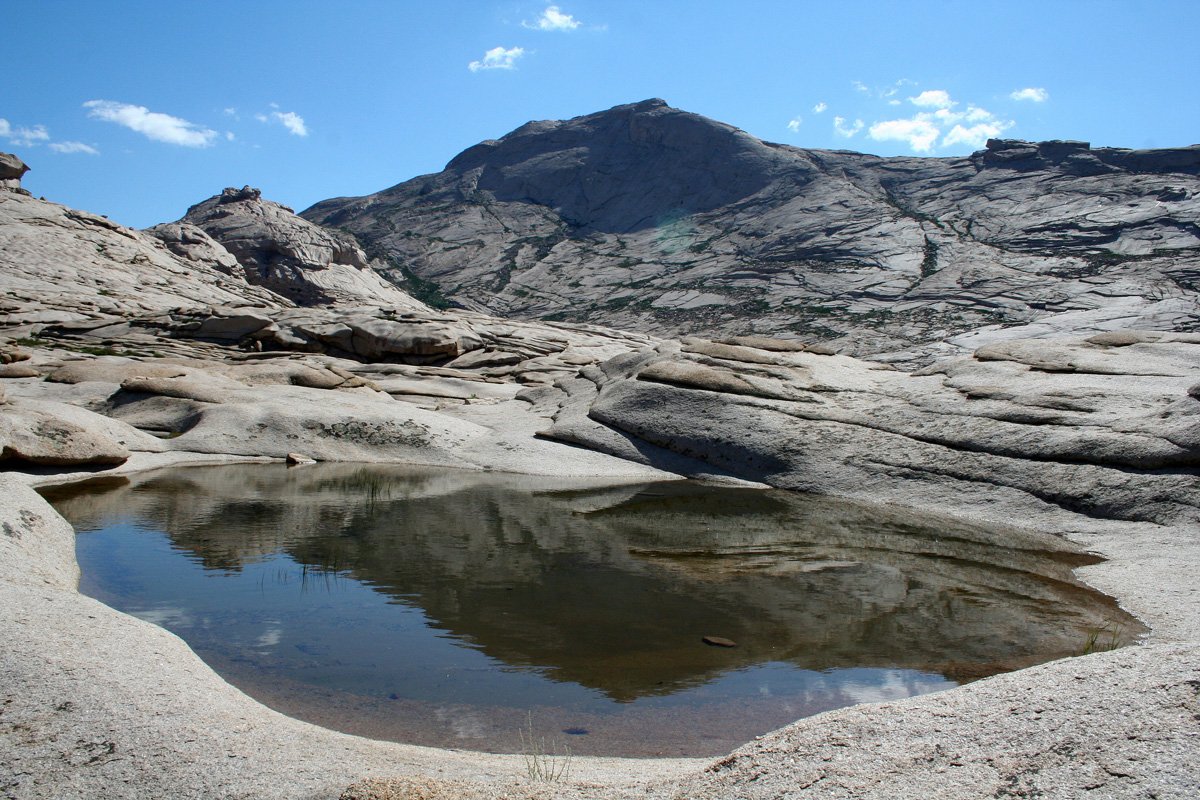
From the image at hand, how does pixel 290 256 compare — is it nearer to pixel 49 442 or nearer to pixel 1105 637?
pixel 49 442

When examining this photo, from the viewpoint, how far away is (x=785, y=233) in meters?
83.1

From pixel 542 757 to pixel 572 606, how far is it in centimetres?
377

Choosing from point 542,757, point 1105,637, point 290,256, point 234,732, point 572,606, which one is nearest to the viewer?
point 234,732

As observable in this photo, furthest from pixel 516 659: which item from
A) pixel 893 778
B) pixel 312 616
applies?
pixel 893 778

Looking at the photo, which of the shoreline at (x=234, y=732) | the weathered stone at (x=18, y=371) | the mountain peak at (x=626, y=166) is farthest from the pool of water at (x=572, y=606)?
the mountain peak at (x=626, y=166)

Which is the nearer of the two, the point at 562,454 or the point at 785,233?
the point at 562,454

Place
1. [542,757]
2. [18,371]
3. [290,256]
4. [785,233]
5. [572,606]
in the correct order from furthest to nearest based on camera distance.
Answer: [785,233], [290,256], [18,371], [572,606], [542,757]

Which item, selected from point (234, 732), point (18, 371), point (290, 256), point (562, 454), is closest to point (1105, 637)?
point (234, 732)

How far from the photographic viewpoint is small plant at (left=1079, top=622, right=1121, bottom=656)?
8.18 m

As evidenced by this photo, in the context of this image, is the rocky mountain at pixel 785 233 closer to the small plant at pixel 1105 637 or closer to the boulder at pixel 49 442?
the boulder at pixel 49 442

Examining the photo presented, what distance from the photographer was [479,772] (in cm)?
502

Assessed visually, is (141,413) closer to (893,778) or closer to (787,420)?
(787,420)

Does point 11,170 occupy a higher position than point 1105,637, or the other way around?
point 11,170

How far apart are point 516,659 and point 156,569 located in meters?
5.31
